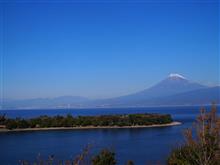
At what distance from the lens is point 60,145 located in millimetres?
24125

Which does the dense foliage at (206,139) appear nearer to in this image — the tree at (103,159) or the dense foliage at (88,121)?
the tree at (103,159)

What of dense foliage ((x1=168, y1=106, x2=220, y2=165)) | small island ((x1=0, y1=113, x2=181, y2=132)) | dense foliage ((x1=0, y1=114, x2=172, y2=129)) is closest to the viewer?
dense foliage ((x1=168, y1=106, x2=220, y2=165))

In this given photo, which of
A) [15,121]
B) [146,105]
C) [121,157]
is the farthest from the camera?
[146,105]

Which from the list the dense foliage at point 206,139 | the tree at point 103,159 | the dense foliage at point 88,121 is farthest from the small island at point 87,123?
the dense foliage at point 206,139

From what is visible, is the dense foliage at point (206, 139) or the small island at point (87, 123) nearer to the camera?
the dense foliage at point (206, 139)

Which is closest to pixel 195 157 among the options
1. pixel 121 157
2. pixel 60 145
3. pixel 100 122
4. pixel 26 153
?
pixel 121 157

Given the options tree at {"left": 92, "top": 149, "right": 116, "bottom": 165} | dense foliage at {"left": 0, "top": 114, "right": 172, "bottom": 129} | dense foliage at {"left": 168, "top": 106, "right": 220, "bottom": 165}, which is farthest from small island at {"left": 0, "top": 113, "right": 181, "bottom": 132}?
dense foliage at {"left": 168, "top": 106, "right": 220, "bottom": 165}

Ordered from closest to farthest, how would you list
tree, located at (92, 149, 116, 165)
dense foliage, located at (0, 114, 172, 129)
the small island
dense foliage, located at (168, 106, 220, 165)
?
dense foliage, located at (168, 106, 220, 165)
tree, located at (92, 149, 116, 165)
the small island
dense foliage, located at (0, 114, 172, 129)

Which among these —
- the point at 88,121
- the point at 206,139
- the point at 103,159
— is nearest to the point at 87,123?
the point at 88,121

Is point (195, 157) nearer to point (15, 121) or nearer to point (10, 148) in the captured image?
point (10, 148)

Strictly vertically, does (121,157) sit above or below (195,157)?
below

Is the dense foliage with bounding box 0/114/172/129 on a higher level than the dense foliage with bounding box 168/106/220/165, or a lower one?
lower

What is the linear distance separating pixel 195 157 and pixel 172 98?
537 ft

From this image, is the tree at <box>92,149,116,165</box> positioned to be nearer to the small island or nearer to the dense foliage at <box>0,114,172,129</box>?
the small island
